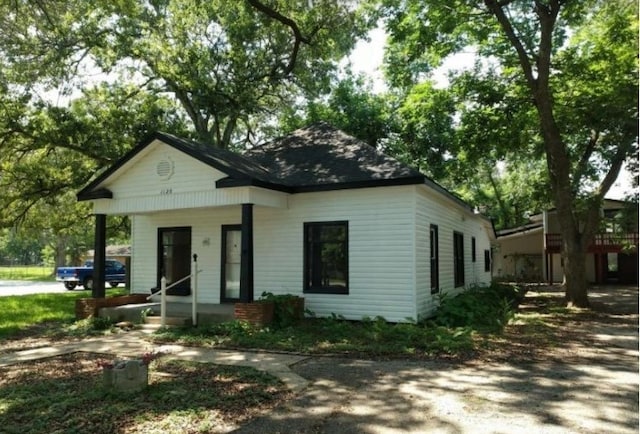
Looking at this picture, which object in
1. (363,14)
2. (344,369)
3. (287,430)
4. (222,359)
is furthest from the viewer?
(363,14)

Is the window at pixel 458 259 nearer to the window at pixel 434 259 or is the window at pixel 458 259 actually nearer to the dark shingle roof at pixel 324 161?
the window at pixel 434 259

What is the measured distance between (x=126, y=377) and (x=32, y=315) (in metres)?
9.92

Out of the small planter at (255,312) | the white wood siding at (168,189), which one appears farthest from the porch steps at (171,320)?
the white wood siding at (168,189)

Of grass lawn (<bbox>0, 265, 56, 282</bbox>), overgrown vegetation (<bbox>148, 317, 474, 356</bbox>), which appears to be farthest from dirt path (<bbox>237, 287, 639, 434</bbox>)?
grass lawn (<bbox>0, 265, 56, 282</bbox>)

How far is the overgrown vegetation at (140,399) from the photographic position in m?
4.60

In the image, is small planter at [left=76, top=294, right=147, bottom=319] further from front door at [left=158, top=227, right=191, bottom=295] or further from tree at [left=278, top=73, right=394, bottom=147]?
tree at [left=278, top=73, right=394, bottom=147]

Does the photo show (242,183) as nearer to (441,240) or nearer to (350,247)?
(350,247)

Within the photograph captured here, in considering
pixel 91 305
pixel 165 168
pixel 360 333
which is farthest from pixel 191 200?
pixel 360 333

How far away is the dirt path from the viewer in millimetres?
4531

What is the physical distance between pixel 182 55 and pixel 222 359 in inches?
642

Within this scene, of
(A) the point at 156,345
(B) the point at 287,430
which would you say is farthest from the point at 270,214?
(B) the point at 287,430

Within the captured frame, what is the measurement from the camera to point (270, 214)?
1224 cm

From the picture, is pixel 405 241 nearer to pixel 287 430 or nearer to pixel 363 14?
pixel 287 430

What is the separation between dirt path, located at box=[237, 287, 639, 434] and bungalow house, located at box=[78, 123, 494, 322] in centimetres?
329
